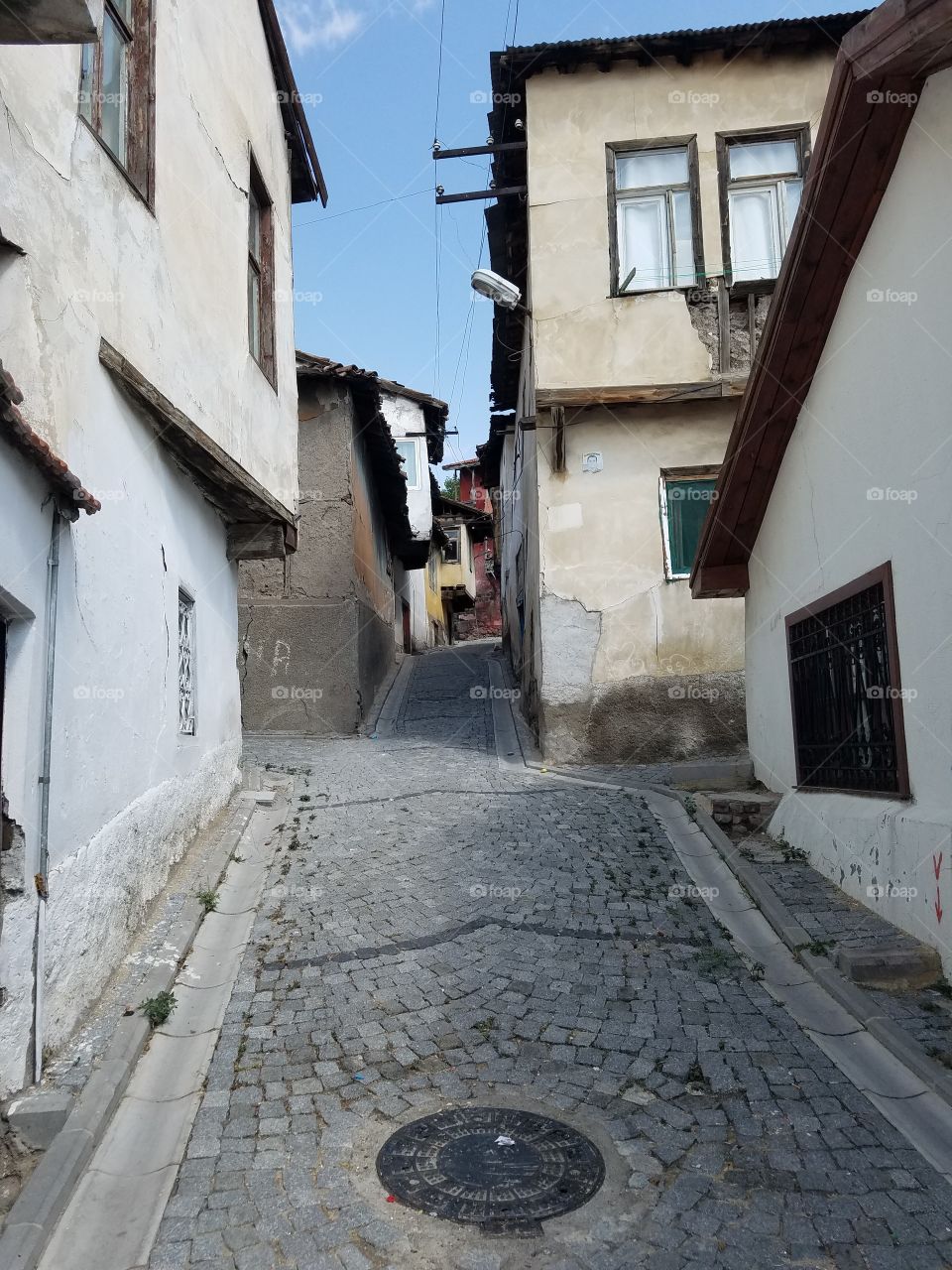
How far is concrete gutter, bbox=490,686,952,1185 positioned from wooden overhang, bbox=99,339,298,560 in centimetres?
435

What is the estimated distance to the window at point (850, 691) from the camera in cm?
558

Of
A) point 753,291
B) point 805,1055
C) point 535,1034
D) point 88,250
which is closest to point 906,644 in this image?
point 805,1055

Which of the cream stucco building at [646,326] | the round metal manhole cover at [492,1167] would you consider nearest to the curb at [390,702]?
the cream stucco building at [646,326]

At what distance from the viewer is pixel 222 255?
7883 millimetres

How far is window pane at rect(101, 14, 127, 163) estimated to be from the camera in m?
5.80

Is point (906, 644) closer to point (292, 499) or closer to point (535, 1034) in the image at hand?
point (535, 1034)

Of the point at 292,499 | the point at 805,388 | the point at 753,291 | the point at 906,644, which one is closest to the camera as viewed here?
the point at 906,644

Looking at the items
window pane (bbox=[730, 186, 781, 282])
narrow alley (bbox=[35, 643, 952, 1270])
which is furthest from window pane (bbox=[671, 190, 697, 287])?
narrow alley (bbox=[35, 643, 952, 1270])

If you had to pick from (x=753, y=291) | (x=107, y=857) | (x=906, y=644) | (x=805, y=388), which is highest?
(x=753, y=291)

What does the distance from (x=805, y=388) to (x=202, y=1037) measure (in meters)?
5.51

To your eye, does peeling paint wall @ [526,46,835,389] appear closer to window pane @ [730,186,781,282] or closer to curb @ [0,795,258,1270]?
window pane @ [730,186,781,282]

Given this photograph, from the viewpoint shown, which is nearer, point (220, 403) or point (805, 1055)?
point (805, 1055)

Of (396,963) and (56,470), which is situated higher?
(56,470)

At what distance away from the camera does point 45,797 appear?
4.11 meters
